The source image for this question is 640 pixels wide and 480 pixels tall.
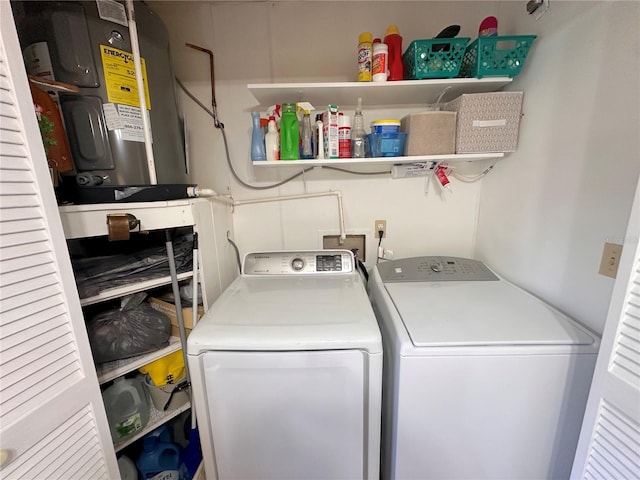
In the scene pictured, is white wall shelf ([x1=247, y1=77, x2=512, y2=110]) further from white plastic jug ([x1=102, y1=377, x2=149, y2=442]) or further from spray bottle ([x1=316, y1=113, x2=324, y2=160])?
white plastic jug ([x1=102, y1=377, x2=149, y2=442])

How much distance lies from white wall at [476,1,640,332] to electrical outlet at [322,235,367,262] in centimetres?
82

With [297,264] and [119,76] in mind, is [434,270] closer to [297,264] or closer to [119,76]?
[297,264]

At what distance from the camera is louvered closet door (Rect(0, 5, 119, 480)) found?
615mm

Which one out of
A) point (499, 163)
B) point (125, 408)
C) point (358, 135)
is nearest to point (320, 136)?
point (358, 135)

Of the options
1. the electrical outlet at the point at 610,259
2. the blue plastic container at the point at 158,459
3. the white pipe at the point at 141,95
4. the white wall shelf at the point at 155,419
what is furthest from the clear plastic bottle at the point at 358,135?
the blue plastic container at the point at 158,459

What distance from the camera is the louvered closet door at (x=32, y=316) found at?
61 cm

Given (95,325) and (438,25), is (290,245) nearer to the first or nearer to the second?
(95,325)

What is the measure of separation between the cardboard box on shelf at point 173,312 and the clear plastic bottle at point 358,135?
1123mm

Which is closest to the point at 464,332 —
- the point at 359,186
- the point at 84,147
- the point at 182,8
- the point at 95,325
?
the point at 359,186

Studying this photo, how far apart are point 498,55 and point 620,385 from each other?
1343 millimetres

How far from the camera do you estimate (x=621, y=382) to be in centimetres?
67

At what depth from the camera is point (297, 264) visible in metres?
1.50

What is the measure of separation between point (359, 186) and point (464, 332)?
106 cm

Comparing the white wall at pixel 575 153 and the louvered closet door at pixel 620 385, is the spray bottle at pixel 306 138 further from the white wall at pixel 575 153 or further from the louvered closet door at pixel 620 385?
the louvered closet door at pixel 620 385
